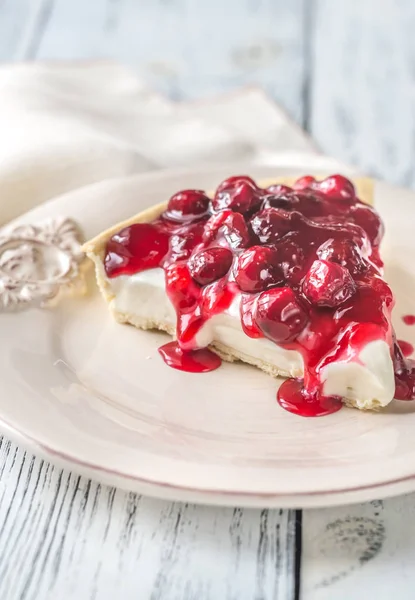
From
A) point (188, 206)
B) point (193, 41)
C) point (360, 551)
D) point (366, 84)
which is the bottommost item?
point (360, 551)

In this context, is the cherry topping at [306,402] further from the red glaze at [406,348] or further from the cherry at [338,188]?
the cherry at [338,188]

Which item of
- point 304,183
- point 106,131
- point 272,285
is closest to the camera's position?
point 272,285

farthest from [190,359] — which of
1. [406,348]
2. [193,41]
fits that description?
[193,41]

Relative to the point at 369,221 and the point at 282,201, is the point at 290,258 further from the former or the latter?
the point at 369,221

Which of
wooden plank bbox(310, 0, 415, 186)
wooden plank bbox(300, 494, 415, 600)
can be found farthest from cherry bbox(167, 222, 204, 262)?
wooden plank bbox(310, 0, 415, 186)

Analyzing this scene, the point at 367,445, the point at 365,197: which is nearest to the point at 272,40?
the point at 365,197

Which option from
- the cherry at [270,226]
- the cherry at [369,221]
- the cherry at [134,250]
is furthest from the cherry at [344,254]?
the cherry at [134,250]

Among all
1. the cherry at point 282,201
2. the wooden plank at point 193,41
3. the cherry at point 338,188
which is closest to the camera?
the cherry at point 282,201

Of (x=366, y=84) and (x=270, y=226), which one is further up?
(x=270, y=226)
